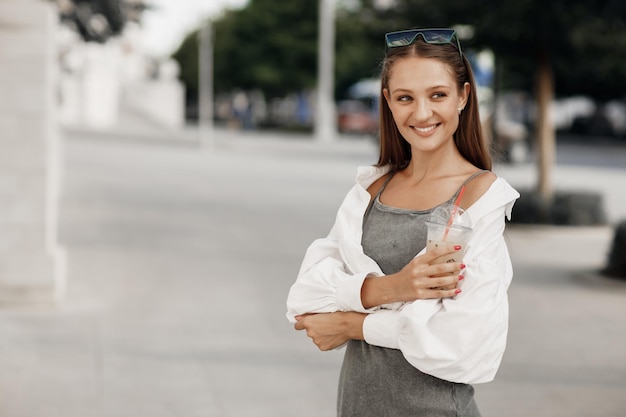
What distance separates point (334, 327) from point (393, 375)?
0.60 feet

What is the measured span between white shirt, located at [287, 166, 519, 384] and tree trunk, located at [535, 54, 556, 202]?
12697 millimetres

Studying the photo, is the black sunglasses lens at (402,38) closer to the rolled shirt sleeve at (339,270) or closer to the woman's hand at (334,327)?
the rolled shirt sleeve at (339,270)

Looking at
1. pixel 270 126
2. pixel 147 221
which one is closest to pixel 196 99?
pixel 270 126

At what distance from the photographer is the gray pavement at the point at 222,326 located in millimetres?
6203

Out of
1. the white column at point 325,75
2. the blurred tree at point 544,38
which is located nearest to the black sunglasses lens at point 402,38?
the blurred tree at point 544,38

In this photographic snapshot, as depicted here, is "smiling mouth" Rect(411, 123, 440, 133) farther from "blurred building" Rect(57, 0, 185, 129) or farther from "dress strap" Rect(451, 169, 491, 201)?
"blurred building" Rect(57, 0, 185, 129)

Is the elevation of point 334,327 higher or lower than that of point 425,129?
lower

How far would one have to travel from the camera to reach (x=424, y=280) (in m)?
2.34

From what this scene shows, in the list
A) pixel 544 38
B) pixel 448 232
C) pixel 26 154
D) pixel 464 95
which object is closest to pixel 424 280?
pixel 448 232

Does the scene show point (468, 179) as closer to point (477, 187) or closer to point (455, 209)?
point (477, 187)

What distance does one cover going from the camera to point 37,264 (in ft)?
28.7

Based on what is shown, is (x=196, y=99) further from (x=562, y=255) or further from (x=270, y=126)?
(x=562, y=255)

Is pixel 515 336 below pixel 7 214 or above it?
below

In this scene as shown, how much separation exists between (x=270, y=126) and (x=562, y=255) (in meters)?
52.0
